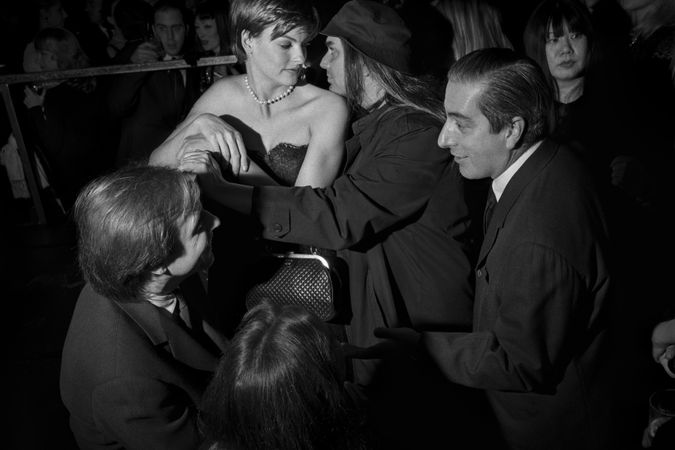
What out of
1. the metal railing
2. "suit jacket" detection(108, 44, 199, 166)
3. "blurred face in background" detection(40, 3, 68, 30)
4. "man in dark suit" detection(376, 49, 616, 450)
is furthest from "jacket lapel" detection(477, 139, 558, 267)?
"blurred face in background" detection(40, 3, 68, 30)

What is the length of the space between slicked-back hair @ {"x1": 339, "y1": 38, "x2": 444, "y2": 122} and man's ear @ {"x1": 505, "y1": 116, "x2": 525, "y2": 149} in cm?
34

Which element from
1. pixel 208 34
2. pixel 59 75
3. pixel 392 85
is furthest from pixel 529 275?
pixel 208 34

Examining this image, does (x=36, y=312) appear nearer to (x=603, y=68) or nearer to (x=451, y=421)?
(x=451, y=421)

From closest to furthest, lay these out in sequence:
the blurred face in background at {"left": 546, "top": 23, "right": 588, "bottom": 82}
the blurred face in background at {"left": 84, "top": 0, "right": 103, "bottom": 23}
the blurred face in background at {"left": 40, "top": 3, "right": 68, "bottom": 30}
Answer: the blurred face in background at {"left": 546, "top": 23, "right": 588, "bottom": 82}, the blurred face in background at {"left": 40, "top": 3, "right": 68, "bottom": 30}, the blurred face in background at {"left": 84, "top": 0, "right": 103, "bottom": 23}

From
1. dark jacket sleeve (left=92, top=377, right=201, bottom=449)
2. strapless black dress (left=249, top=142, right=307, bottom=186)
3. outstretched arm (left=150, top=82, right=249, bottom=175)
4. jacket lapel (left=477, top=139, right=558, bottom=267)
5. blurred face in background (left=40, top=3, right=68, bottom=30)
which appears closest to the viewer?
dark jacket sleeve (left=92, top=377, right=201, bottom=449)

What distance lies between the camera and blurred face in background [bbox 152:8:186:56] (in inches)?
168

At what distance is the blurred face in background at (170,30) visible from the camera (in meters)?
4.27

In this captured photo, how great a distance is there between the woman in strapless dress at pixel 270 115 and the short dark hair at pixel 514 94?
667 mm

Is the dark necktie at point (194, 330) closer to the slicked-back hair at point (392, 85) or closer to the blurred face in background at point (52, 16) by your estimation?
the slicked-back hair at point (392, 85)

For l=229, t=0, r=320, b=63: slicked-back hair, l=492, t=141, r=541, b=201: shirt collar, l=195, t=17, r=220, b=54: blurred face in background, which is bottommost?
l=492, t=141, r=541, b=201: shirt collar

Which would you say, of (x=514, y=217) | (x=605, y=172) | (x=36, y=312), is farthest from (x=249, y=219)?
(x=36, y=312)

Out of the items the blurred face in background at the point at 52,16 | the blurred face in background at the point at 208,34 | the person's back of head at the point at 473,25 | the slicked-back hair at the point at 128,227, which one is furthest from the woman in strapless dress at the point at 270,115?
the blurred face in background at the point at 52,16

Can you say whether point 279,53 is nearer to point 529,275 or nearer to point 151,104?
point 529,275

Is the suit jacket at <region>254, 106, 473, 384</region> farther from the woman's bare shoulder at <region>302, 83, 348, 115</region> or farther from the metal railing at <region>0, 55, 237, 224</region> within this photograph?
the metal railing at <region>0, 55, 237, 224</region>
